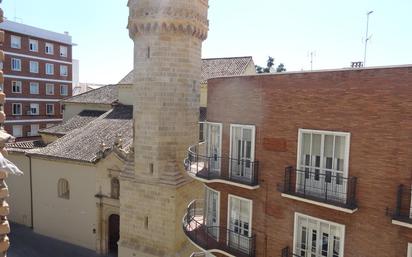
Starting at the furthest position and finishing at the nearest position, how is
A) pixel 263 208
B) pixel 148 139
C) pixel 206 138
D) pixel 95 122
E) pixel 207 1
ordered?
pixel 95 122, pixel 207 1, pixel 148 139, pixel 206 138, pixel 263 208

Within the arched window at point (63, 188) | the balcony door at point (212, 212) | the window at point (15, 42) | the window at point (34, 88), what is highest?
the window at point (15, 42)

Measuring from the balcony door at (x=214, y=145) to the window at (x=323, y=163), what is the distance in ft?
11.6

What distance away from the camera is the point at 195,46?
19.9 meters

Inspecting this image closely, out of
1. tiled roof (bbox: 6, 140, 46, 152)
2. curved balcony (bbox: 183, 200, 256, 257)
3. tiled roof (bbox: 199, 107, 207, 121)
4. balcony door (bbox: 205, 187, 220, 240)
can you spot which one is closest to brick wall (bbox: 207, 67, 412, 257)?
curved balcony (bbox: 183, 200, 256, 257)

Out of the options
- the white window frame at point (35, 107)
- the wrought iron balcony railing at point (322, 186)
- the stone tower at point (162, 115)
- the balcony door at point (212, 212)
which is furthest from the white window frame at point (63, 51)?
the wrought iron balcony railing at point (322, 186)

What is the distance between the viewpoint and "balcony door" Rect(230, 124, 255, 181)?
1252 cm

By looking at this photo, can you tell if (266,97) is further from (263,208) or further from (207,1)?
(207,1)

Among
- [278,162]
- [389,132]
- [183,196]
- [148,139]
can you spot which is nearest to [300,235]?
[278,162]

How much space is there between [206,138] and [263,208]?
3.93 meters

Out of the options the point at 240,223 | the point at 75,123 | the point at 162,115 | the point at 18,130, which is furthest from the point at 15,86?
the point at 240,223

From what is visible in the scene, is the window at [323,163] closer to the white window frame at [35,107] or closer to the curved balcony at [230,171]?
the curved balcony at [230,171]

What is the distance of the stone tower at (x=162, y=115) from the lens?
61.4 ft

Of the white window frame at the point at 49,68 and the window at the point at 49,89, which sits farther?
the window at the point at 49,89

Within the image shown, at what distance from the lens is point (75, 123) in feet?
111
